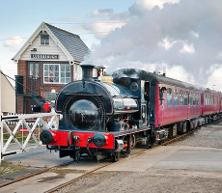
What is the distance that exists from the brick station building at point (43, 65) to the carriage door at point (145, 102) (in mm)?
24163

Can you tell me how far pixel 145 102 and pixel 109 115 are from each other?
167 inches

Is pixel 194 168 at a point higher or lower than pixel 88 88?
lower

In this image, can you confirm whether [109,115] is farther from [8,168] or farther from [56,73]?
[56,73]

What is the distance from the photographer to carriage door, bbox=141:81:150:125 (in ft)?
61.7

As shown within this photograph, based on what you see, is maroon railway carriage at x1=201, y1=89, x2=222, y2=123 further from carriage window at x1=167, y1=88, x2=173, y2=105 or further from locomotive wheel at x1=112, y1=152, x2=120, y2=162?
Answer: locomotive wheel at x1=112, y1=152, x2=120, y2=162

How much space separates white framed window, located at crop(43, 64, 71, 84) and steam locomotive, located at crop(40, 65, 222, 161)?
23.7 meters

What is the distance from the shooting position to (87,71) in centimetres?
1605

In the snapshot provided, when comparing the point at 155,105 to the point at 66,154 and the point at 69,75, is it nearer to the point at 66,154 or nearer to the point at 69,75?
the point at 66,154

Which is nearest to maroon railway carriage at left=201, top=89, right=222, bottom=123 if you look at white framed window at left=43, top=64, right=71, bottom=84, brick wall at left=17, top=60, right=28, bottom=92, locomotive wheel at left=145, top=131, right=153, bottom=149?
white framed window at left=43, top=64, right=71, bottom=84

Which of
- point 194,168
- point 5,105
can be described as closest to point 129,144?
point 194,168

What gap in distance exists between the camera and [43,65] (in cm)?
4450

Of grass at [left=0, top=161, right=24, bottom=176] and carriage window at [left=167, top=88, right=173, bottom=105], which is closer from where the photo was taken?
grass at [left=0, top=161, right=24, bottom=176]

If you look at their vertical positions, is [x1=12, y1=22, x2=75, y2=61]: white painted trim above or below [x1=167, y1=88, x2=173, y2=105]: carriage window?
above

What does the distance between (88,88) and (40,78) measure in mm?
29332
